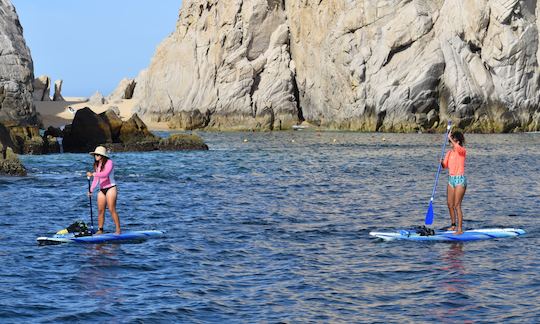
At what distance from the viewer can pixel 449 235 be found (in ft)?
71.2

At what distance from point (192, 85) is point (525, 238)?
89.8 meters

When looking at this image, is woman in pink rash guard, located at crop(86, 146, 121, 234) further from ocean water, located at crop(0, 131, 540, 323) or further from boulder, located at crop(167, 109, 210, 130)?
boulder, located at crop(167, 109, 210, 130)

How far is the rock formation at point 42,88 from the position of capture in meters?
147

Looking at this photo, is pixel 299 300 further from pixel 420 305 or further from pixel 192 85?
pixel 192 85

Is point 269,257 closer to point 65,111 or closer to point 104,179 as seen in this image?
point 104,179

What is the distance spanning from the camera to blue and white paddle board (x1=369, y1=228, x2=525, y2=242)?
2153 cm

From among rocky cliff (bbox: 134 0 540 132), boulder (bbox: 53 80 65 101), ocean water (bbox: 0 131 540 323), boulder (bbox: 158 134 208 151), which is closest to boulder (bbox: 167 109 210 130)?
rocky cliff (bbox: 134 0 540 132)

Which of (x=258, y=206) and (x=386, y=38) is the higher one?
(x=386, y=38)

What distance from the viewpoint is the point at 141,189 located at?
117ft

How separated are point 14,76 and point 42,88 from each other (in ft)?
197

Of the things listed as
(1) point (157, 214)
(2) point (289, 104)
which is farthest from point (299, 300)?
(2) point (289, 104)

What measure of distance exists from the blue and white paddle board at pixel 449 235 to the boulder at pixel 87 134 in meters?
39.1

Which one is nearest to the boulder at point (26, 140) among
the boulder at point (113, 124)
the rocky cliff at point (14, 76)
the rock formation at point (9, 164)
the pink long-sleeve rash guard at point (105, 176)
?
the boulder at point (113, 124)

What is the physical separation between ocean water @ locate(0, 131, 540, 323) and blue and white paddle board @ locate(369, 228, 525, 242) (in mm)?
405
